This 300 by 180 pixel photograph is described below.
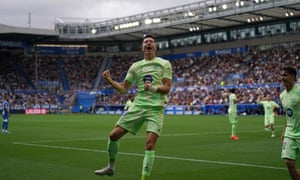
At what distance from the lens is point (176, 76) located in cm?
7094

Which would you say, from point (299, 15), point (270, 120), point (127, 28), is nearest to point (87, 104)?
point (127, 28)

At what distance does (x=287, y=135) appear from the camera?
8.20m

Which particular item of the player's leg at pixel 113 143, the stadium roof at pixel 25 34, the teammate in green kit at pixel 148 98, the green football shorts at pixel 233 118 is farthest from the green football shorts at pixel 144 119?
the stadium roof at pixel 25 34

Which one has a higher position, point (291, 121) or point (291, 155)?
point (291, 121)

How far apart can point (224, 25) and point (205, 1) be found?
26.5 ft

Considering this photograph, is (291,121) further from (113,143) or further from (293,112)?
(113,143)

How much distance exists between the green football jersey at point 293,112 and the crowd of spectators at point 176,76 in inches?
1723

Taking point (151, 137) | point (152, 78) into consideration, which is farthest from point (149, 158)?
point (152, 78)

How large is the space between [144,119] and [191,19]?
53.1 m

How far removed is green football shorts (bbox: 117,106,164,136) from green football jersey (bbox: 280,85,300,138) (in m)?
2.30

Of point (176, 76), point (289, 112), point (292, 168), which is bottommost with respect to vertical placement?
point (292, 168)

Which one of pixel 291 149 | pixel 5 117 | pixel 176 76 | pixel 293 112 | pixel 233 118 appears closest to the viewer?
pixel 291 149

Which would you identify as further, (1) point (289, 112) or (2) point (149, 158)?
(1) point (289, 112)

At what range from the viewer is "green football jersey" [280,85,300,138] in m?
8.18
